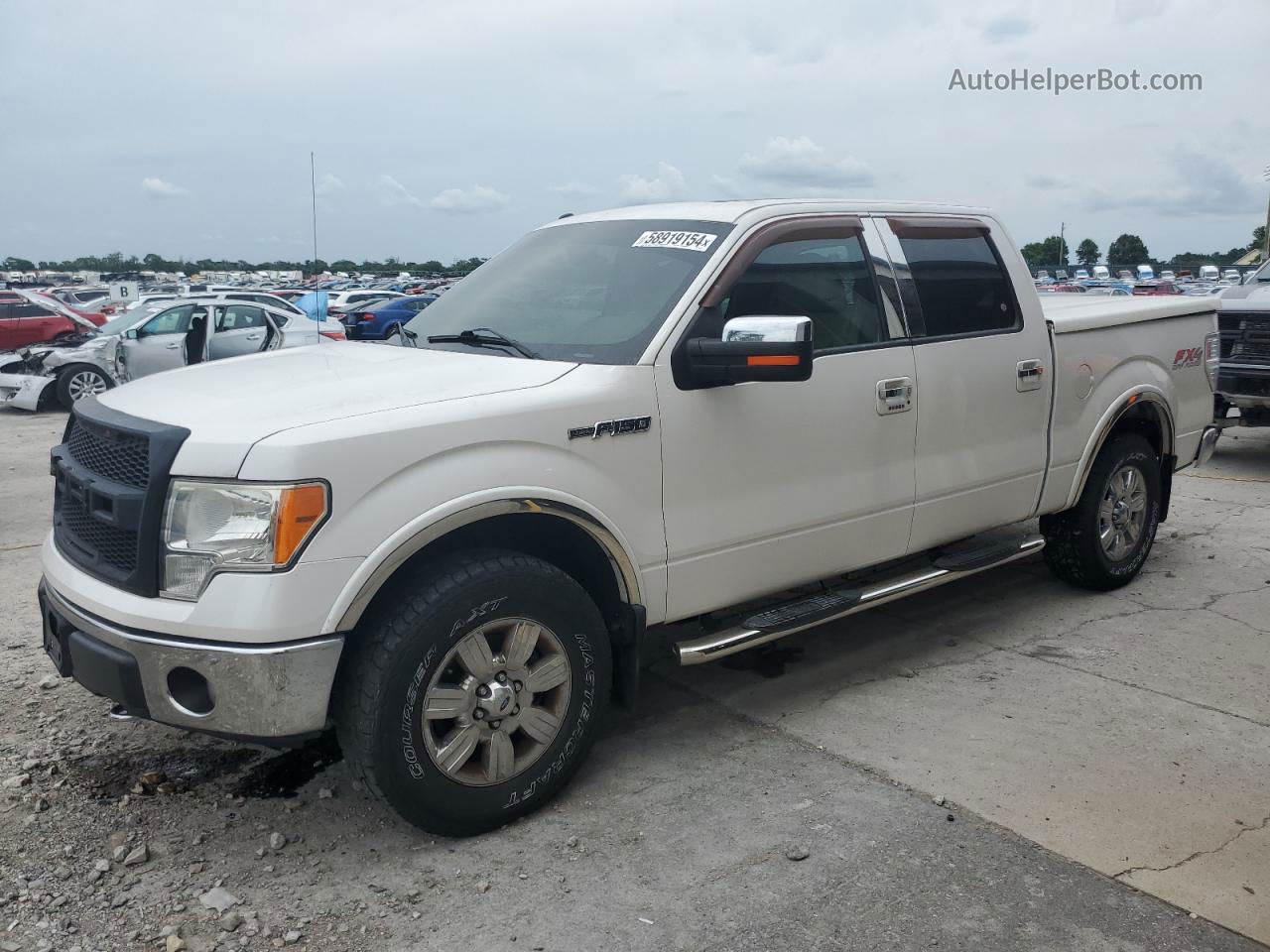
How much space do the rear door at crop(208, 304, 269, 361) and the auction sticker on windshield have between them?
11.5 meters

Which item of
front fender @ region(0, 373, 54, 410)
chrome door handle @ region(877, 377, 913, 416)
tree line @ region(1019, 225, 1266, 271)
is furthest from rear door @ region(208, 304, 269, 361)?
tree line @ region(1019, 225, 1266, 271)

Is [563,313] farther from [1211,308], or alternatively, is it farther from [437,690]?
[1211,308]

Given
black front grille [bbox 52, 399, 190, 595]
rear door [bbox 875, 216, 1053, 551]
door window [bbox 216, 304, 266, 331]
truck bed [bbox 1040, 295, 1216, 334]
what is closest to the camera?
black front grille [bbox 52, 399, 190, 595]

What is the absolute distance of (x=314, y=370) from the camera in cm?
366

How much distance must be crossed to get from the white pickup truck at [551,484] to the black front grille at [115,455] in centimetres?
1

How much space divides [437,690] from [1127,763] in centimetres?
241

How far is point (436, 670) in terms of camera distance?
3158 millimetres

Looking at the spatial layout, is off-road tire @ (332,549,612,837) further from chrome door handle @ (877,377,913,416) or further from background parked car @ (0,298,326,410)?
background parked car @ (0,298,326,410)

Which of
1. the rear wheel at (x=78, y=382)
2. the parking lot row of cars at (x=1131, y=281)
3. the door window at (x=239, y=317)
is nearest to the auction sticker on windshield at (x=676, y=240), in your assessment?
the door window at (x=239, y=317)

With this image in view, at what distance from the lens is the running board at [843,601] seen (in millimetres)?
3801

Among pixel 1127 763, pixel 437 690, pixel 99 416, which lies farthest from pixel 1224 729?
pixel 99 416

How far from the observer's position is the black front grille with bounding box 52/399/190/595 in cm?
300

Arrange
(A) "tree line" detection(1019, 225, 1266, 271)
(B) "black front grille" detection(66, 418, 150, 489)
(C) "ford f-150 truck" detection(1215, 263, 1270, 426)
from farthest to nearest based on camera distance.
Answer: (A) "tree line" detection(1019, 225, 1266, 271) → (C) "ford f-150 truck" detection(1215, 263, 1270, 426) → (B) "black front grille" detection(66, 418, 150, 489)

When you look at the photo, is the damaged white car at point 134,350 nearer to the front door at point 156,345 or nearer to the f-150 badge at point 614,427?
the front door at point 156,345
